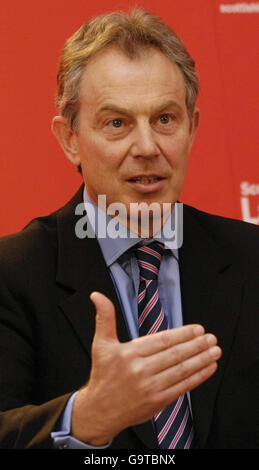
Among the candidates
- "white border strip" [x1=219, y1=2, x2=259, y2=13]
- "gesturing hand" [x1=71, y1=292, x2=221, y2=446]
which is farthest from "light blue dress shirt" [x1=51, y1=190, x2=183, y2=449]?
"white border strip" [x1=219, y1=2, x2=259, y2=13]

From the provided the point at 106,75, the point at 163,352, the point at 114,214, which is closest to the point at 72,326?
the point at 114,214

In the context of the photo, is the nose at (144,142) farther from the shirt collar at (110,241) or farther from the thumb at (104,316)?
the thumb at (104,316)

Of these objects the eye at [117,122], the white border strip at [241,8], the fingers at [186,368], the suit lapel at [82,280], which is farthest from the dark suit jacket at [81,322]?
the white border strip at [241,8]

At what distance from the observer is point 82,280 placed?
1732 mm

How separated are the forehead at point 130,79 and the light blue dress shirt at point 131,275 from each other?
0.27 metres

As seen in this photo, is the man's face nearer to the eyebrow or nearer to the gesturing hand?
the eyebrow

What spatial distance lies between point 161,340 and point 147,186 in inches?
21.4

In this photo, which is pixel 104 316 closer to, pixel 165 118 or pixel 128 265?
pixel 128 265

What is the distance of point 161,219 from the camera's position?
5.90 feet

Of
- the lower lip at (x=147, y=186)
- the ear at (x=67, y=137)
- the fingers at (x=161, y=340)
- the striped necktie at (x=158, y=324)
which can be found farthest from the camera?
the ear at (x=67, y=137)

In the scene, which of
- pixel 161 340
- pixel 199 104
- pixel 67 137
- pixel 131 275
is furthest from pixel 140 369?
pixel 199 104

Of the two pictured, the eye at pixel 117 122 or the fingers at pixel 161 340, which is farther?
the eye at pixel 117 122

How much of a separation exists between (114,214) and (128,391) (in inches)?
23.7

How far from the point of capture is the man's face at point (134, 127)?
174cm
